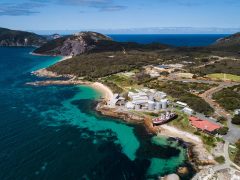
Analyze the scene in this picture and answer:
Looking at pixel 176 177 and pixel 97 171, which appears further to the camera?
pixel 97 171

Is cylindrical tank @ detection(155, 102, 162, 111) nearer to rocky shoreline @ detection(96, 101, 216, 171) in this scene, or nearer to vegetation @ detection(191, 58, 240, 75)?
rocky shoreline @ detection(96, 101, 216, 171)

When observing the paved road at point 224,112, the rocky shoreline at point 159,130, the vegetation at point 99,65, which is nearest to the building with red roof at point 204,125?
the paved road at point 224,112

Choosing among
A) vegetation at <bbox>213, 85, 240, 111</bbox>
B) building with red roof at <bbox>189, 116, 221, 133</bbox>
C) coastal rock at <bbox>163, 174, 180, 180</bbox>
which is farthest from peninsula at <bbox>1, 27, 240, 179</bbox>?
coastal rock at <bbox>163, 174, 180, 180</bbox>

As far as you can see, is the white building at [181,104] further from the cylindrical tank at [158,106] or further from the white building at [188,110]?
the cylindrical tank at [158,106]

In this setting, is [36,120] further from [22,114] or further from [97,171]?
[97,171]

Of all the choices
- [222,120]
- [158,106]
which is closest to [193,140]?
[222,120]

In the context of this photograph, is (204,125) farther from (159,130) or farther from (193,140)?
(159,130)

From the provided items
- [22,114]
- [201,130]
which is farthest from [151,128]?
[22,114]
